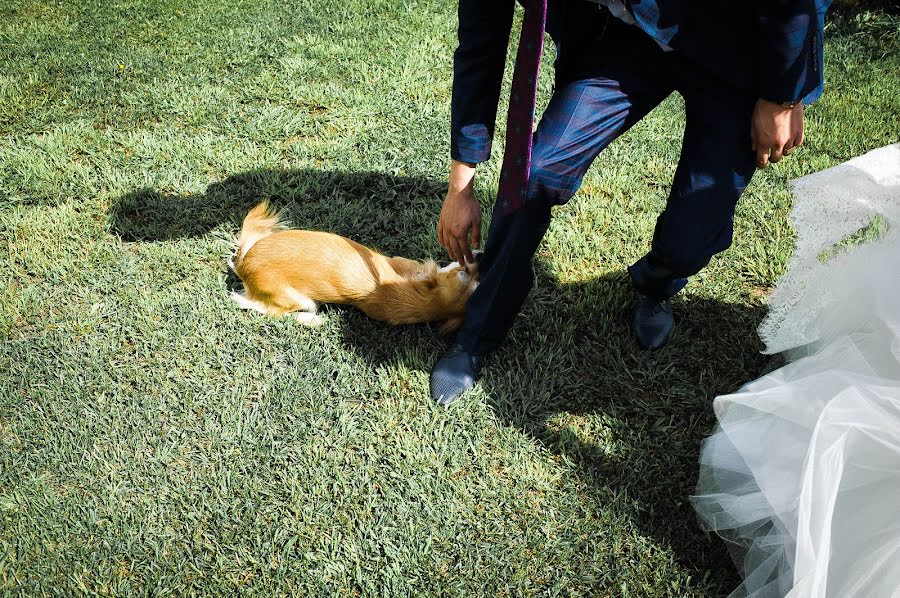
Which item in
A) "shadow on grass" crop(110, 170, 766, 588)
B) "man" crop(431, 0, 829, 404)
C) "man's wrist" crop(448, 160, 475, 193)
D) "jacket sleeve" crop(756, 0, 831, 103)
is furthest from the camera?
"shadow on grass" crop(110, 170, 766, 588)

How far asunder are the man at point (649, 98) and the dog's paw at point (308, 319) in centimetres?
88

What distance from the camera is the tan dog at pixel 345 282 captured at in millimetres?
2605

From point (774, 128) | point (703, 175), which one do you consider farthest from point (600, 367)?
point (774, 128)

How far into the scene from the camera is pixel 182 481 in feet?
7.45

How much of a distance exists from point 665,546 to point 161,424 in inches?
74.0

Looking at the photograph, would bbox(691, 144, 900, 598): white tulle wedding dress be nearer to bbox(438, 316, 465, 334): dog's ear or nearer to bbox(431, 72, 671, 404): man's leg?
bbox(431, 72, 671, 404): man's leg

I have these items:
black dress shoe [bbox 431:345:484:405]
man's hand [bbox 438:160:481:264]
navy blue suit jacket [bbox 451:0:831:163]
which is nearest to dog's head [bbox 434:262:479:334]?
black dress shoe [bbox 431:345:484:405]

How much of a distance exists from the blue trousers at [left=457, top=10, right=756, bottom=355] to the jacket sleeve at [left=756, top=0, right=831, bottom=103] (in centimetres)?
15

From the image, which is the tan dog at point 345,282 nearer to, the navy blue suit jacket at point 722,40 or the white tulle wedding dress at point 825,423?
the navy blue suit jacket at point 722,40

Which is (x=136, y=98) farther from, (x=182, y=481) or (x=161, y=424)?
(x=182, y=481)

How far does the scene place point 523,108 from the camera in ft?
5.63

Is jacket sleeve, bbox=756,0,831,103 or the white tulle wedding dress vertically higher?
jacket sleeve, bbox=756,0,831,103

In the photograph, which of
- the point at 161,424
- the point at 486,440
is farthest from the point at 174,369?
the point at 486,440

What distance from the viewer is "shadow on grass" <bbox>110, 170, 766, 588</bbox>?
2215 mm
